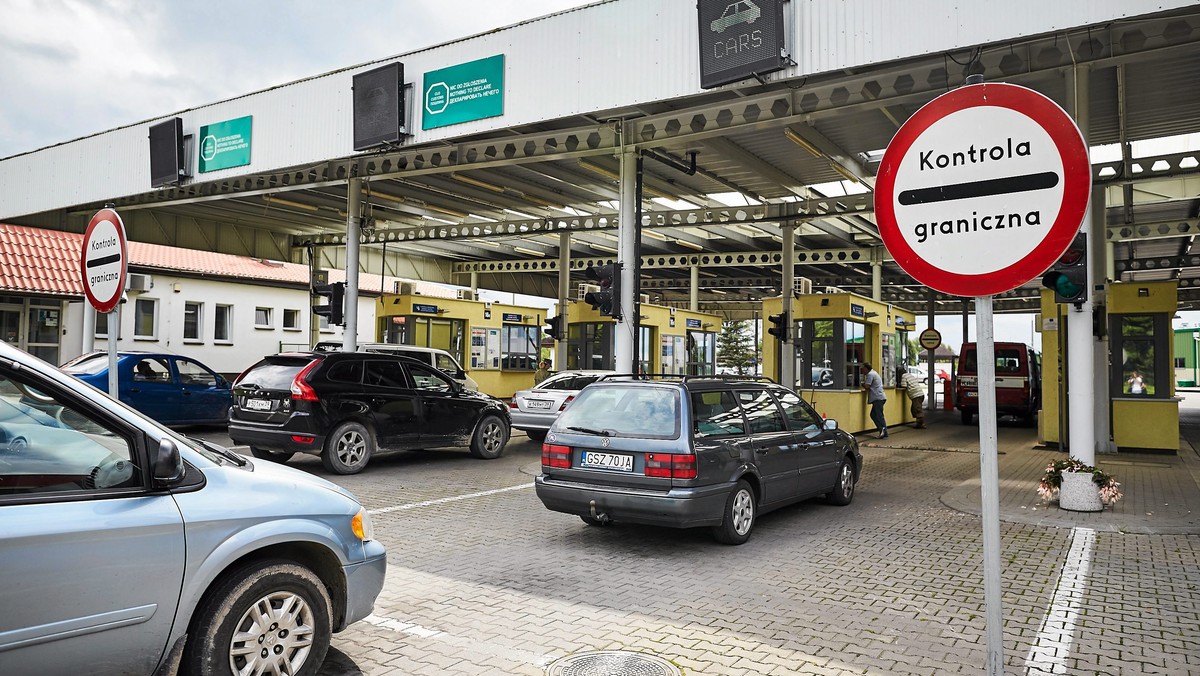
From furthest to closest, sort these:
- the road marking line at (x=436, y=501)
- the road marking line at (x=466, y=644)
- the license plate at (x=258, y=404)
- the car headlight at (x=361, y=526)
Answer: the license plate at (x=258, y=404), the road marking line at (x=436, y=501), the road marking line at (x=466, y=644), the car headlight at (x=361, y=526)

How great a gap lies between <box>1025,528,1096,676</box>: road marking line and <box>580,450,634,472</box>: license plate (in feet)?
10.6

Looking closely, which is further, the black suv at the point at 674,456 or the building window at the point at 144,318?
the building window at the point at 144,318

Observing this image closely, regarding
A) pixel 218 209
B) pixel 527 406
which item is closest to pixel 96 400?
pixel 527 406

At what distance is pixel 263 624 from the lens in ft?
11.6

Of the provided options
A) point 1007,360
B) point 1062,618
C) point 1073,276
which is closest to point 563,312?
point 1007,360

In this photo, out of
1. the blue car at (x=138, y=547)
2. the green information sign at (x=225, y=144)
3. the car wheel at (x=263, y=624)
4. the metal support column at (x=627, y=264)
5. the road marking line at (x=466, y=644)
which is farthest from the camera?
the green information sign at (x=225, y=144)

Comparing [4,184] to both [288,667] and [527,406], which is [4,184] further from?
[288,667]

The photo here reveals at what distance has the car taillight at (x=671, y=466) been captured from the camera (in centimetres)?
664

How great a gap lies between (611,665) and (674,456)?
2597 mm

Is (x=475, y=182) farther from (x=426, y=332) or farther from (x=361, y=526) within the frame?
(x=361, y=526)

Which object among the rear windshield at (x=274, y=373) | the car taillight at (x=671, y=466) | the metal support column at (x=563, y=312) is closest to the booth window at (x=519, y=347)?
the metal support column at (x=563, y=312)

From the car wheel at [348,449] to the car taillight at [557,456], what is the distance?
4578 millimetres

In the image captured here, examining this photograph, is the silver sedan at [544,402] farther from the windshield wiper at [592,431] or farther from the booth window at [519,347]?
the booth window at [519,347]

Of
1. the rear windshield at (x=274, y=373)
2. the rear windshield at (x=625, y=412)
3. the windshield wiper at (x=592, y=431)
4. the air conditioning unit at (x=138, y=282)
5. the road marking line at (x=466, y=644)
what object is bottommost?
the road marking line at (x=466, y=644)
